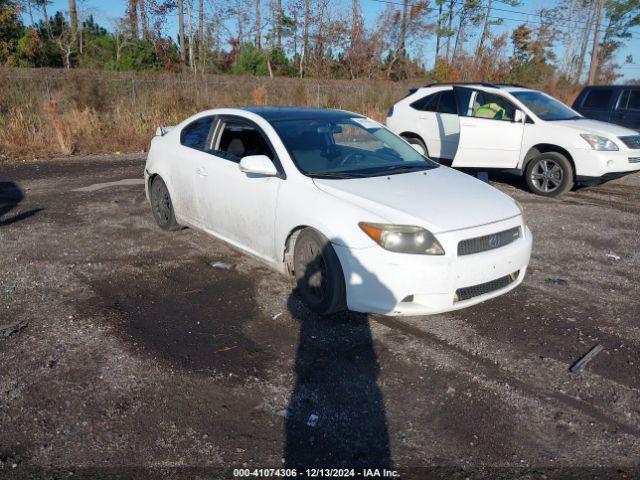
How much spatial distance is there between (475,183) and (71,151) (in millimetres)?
11786

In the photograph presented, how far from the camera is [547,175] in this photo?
352 inches

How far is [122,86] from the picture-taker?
57.3ft

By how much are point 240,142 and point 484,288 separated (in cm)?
276

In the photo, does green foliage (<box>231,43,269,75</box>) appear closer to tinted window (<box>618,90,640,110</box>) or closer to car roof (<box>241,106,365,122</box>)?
tinted window (<box>618,90,640,110</box>)

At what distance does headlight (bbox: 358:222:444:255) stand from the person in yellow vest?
630cm

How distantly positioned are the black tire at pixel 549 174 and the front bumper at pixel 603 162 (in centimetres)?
18

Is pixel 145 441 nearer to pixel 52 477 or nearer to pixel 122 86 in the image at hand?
pixel 52 477

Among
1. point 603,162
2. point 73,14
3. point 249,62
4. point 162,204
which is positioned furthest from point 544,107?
point 73,14

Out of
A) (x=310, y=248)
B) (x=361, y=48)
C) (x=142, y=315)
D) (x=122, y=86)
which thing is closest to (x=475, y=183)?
(x=310, y=248)

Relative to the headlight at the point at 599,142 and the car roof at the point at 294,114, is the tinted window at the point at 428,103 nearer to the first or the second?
the headlight at the point at 599,142

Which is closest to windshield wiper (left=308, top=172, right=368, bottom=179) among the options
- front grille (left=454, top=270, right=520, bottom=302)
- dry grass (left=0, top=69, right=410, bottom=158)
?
front grille (left=454, top=270, right=520, bottom=302)

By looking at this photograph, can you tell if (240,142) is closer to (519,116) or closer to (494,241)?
(494,241)

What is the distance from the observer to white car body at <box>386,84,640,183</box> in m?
8.48

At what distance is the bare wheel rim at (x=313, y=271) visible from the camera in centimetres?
415
